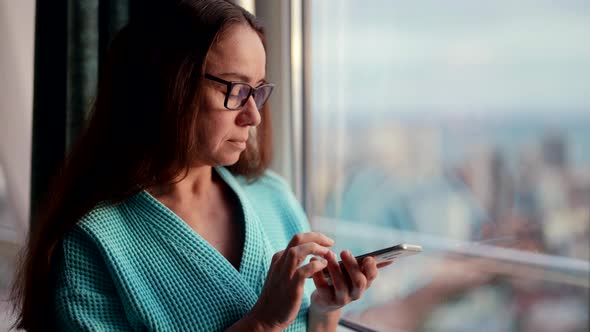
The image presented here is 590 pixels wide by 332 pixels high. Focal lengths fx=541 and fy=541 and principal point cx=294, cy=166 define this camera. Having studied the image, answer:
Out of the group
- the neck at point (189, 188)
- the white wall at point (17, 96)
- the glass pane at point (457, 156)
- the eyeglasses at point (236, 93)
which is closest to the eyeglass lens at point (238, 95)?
the eyeglasses at point (236, 93)

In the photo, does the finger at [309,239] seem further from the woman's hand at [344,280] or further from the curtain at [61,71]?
the curtain at [61,71]

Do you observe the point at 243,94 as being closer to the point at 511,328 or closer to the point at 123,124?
the point at 123,124

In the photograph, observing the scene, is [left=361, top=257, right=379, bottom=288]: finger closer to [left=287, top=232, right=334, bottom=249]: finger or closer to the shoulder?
[left=287, top=232, right=334, bottom=249]: finger

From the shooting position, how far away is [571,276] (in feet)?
4.76

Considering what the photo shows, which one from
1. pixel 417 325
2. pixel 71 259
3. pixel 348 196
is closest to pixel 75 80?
pixel 71 259

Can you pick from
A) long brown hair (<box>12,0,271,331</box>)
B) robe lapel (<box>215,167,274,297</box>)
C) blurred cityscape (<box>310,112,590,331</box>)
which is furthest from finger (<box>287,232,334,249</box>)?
blurred cityscape (<box>310,112,590,331</box>)

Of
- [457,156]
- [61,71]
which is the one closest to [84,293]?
[61,71]

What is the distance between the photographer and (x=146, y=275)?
927 millimetres

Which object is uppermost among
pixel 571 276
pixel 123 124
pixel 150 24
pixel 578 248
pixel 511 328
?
pixel 150 24

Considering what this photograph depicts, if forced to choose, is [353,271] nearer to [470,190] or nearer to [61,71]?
[470,190]

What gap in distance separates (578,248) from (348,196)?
600mm

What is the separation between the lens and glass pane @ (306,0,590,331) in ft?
4.18

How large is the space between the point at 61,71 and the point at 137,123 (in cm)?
58

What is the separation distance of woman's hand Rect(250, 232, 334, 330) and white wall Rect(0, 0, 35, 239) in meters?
0.92
